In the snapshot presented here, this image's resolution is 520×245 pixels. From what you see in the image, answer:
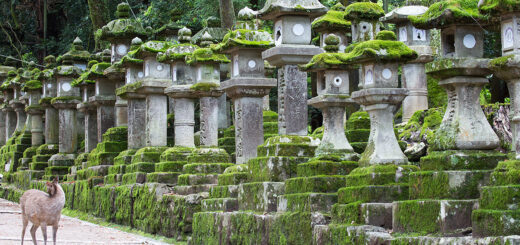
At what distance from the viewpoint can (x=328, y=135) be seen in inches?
537

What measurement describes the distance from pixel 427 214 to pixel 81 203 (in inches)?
582

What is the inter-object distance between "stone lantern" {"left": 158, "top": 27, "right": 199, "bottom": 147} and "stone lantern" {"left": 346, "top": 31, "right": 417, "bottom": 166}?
23.0 feet

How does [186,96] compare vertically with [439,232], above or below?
above

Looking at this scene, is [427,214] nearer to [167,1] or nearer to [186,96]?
[186,96]

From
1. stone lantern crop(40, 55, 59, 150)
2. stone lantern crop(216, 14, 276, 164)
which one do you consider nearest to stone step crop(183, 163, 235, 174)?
stone lantern crop(216, 14, 276, 164)

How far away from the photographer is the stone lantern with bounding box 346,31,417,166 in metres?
12.1

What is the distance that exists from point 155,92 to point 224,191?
17.5ft

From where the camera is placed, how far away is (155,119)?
20406mm

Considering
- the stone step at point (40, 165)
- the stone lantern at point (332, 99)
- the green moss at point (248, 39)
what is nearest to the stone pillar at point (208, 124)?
Result: the green moss at point (248, 39)

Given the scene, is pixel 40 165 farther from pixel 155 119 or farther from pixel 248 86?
pixel 248 86

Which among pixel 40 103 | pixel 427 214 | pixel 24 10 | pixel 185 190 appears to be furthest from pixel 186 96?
pixel 24 10

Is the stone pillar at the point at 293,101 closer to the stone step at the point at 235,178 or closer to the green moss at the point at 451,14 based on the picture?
the stone step at the point at 235,178

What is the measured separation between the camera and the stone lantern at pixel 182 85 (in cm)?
1897

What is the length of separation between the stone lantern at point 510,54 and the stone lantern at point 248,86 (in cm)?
607
